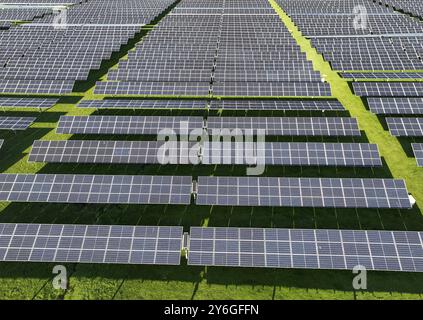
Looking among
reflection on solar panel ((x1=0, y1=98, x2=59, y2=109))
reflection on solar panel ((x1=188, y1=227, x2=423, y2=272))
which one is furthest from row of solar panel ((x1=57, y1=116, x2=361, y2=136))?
reflection on solar panel ((x1=188, y1=227, x2=423, y2=272))

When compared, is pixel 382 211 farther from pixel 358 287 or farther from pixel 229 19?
pixel 229 19

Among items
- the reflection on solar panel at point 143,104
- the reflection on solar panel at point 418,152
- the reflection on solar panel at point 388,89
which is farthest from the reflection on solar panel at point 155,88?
the reflection on solar panel at point 418,152

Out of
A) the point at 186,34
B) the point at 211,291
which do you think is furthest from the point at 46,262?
the point at 186,34

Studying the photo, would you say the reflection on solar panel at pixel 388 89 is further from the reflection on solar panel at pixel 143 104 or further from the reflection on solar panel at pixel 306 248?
the reflection on solar panel at pixel 306 248

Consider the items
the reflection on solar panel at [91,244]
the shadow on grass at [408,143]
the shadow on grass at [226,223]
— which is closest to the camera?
the shadow on grass at [226,223]

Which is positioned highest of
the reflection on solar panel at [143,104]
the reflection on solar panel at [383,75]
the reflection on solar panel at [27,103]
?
the reflection on solar panel at [383,75]

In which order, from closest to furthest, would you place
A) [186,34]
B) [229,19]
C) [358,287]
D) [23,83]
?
[358,287] → [23,83] → [186,34] → [229,19]

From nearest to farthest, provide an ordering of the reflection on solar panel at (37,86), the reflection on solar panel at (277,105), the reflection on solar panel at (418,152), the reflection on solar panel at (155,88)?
the reflection on solar panel at (418,152) < the reflection on solar panel at (277,105) < the reflection on solar panel at (155,88) < the reflection on solar panel at (37,86)
